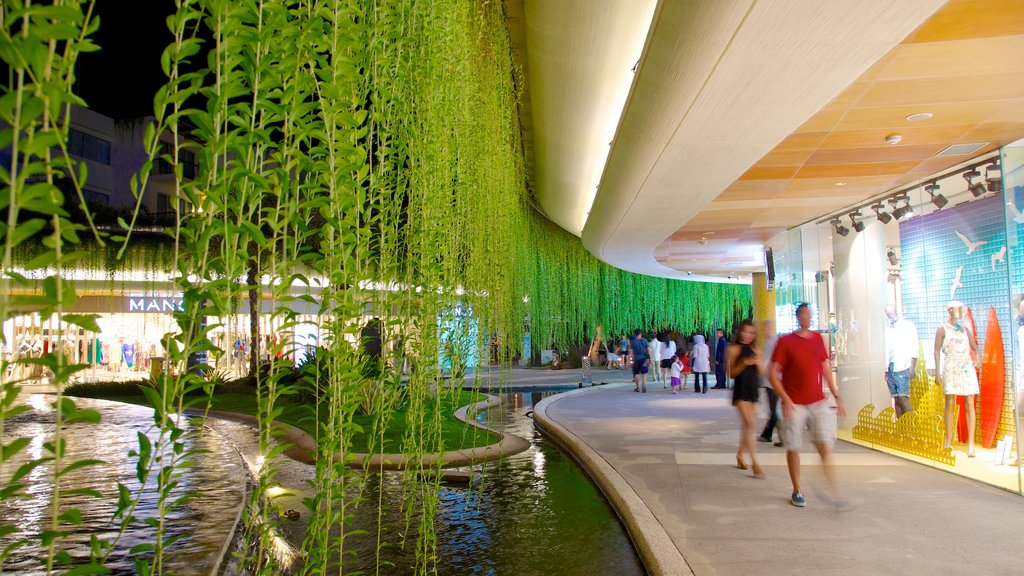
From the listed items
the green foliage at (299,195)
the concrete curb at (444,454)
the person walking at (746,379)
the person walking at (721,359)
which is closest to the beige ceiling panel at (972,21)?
the green foliage at (299,195)

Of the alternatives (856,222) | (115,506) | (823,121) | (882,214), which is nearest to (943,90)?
(823,121)

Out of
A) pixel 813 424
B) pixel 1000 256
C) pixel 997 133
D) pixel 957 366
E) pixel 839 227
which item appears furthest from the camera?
pixel 839 227

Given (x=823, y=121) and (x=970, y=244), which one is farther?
(x=970, y=244)

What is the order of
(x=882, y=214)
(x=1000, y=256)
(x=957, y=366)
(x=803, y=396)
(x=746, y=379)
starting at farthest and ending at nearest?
1. (x=882, y=214)
2. (x=957, y=366)
3. (x=746, y=379)
4. (x=1000, y=256)
5. (x=803, y=396)

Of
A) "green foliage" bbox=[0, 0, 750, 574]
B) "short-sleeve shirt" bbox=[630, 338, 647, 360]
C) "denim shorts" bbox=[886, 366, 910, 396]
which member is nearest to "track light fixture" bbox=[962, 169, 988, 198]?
"denim shorts" bbox=[886, 366, 910, 396]

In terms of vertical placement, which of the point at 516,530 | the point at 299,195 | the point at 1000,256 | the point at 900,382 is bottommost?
the point at 516,530

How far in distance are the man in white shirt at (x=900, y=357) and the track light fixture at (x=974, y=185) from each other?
7.12 feet

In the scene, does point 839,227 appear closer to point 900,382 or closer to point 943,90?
point 900,382

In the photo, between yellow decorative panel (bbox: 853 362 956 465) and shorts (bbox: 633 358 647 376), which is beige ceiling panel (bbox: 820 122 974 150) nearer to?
yellow decorative panel (bbox: 853 362 956 465)

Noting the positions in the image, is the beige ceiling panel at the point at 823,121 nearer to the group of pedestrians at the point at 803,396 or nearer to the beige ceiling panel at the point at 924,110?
the beige ceiling panel at the point at 924,110

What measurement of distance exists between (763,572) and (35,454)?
790 cm

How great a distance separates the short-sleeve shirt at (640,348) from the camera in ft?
63.0

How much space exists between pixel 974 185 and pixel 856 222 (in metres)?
2.75

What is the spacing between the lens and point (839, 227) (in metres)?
11.2
